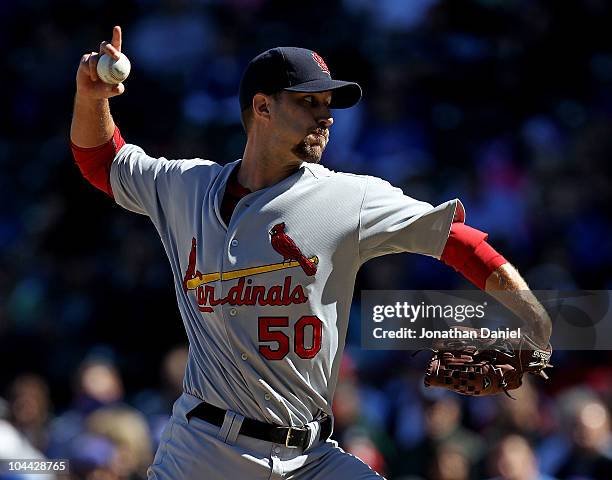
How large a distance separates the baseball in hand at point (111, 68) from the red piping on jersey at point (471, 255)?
1190 mm

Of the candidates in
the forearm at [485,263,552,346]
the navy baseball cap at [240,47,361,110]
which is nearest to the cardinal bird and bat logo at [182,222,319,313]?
the navy baseball cap at [240,47,361,110]

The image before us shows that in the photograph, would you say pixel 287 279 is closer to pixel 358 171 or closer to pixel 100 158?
pixel 100 158

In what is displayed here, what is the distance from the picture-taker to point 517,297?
138 inches

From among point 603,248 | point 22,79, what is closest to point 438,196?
point 603,248

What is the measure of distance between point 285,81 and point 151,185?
59 cm

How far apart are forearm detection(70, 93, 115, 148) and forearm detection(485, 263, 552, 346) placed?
1421mm

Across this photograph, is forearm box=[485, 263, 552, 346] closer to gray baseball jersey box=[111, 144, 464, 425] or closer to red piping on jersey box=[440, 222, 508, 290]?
red piping on jersey box=[440, 222, 508, 290]

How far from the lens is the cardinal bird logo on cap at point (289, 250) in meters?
3.62

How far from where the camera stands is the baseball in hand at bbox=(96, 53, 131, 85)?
3.81 metres

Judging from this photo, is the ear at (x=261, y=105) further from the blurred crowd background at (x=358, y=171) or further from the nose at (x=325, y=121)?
the blurred crowd background at (x=358, y=171)

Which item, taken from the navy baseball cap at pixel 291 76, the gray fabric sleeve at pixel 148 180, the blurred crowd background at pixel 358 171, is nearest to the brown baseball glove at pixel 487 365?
the navy baseball cap at pixel 291 76

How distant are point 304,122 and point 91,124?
0.77 m

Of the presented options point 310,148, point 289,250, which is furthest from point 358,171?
point 289,250

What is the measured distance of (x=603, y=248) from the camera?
25.4 feet
